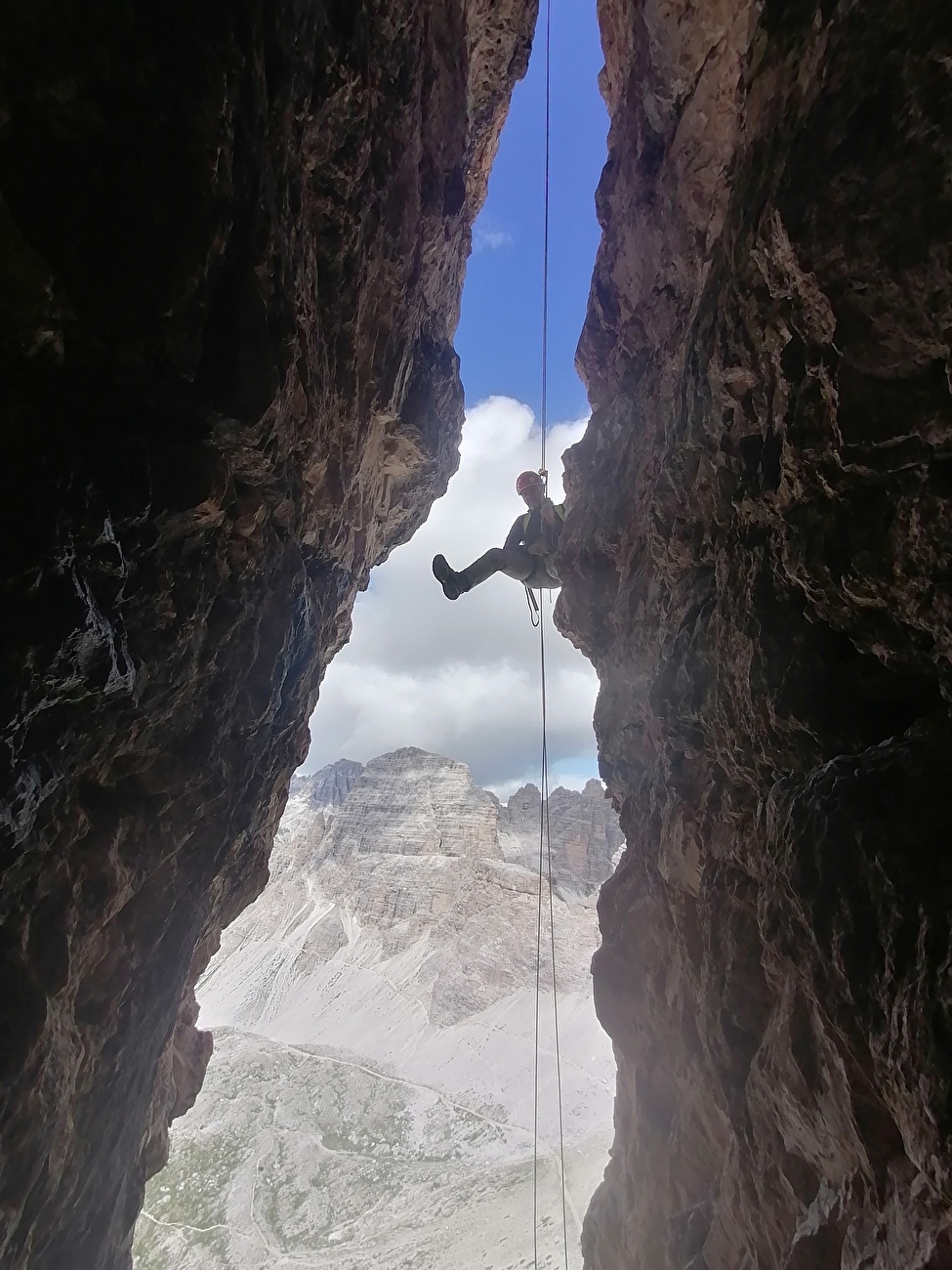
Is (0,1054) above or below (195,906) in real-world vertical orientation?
below

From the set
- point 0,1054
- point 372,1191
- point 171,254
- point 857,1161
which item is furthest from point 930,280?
point 372,1191

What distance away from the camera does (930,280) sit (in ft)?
9.33

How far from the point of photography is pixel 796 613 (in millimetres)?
4473

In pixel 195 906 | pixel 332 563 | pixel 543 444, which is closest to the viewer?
pixel 195 906

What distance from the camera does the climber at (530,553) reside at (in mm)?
12664

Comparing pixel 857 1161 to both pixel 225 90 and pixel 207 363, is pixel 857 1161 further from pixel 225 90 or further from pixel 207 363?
pixel 225 90

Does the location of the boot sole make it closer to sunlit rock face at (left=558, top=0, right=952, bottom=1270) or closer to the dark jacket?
the dark jacket

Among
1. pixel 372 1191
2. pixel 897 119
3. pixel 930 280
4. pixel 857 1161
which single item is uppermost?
pixel 897 119

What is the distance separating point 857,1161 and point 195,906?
662 cm

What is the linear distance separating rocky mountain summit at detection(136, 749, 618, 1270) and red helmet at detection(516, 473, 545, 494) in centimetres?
2449

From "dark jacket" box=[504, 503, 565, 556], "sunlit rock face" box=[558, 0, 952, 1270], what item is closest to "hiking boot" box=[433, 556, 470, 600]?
"dark jacket" box=[504, 503, 565, 556]

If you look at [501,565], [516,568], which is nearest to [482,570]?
[501,565]

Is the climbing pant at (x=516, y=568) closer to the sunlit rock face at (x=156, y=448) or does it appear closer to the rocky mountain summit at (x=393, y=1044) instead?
the sunlit rock face at (x=156, y=448)

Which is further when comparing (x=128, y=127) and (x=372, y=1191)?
(x=372, y=1191)
